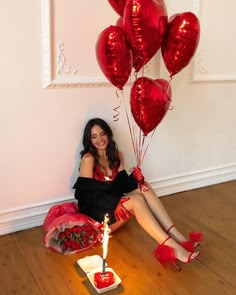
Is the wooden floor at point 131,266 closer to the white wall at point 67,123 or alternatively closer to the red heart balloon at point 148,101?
the white wall at point 67,123

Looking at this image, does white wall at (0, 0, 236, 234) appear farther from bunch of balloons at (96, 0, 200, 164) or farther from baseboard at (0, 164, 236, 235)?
bunch of balloons at (96, 0, 200, 164)

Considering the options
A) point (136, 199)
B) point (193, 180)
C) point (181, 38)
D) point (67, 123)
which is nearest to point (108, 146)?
point (67, 123)

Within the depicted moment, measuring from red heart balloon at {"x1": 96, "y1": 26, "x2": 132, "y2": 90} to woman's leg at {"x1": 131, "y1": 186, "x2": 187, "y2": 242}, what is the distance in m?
0.76

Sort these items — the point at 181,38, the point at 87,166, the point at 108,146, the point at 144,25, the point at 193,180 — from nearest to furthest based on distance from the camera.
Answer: the point at 144,25
the point at 181,38
the point at 87,166
the point at 108,146
the point at 193,180

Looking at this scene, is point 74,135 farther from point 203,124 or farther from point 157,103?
point 203,124

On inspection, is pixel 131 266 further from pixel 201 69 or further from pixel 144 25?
pixel 201 69

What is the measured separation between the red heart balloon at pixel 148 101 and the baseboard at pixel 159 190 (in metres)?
0.88

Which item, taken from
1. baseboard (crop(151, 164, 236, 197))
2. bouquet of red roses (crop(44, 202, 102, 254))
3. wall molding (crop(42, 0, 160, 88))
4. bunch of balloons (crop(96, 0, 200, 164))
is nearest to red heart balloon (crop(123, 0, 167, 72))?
bunch of balloons (crop(96, 0, 200, 164))

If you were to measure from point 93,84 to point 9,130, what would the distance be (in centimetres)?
60

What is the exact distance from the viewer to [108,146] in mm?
2307

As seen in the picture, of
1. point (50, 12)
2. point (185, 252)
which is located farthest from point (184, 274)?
point (50, 12)

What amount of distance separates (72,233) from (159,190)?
97 cm

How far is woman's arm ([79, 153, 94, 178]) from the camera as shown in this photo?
219 centimetres

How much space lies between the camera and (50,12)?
6.56 ft
